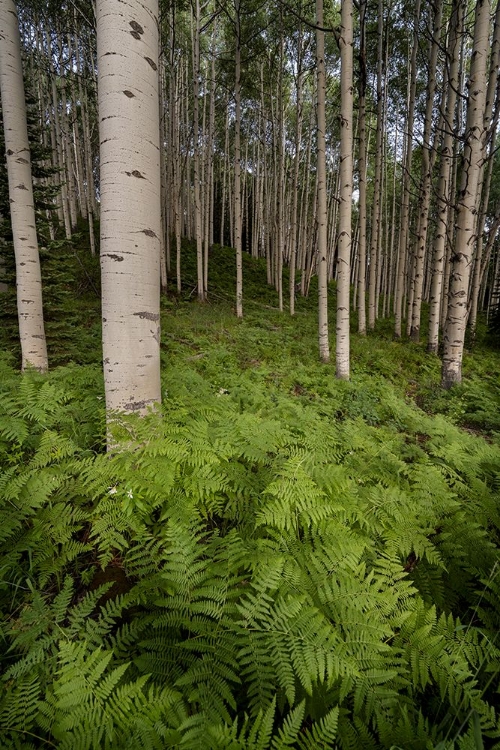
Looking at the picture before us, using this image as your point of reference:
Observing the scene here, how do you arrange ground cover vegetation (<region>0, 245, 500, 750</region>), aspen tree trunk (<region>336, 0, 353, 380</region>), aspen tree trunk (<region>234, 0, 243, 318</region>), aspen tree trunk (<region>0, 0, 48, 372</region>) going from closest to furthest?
ground cover vegetation (<region>0, 245, 500, 750</region>) < aspen tree trunk (<region>0, 0, 48, 372</region>) < aspen tree trunk (<region>336, 0, 353, 380</region>) < aspen tree trunk (<region>234, 0, 243, 318</region>)

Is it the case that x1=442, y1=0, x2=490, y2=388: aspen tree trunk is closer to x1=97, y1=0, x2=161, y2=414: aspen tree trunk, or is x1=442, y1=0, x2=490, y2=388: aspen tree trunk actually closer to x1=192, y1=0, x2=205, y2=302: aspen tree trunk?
x1=97, y1=0, x2=161, y2=414: aspen tree trunk

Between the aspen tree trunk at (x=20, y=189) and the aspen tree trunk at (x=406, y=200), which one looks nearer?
the aspen tree trunk at (x=20, y=189)

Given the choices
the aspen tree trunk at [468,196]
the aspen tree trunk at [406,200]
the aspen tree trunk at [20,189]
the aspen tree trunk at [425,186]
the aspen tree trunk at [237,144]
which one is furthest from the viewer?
the aspen tree trunk at [406,200]

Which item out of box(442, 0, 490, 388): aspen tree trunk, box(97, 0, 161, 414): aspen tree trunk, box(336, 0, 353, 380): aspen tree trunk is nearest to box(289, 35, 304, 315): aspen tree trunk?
box(336, 0, 353, 380): aspen tree trunk

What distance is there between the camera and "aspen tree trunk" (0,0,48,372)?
4395mm

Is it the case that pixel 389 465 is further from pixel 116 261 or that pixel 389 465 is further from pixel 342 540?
pixel 116 261

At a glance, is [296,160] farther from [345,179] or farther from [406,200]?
[345,179]

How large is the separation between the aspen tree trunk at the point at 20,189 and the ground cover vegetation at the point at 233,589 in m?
1.91

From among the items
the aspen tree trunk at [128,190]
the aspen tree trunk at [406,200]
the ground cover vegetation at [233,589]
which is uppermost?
the aspen tree trunk at [406,200]

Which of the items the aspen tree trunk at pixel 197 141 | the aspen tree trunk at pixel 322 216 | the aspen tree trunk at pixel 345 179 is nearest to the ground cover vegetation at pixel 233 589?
the aspen tree trunk at pixel 345 179

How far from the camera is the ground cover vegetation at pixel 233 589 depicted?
1143 mm

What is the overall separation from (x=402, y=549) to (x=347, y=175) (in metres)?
7.07

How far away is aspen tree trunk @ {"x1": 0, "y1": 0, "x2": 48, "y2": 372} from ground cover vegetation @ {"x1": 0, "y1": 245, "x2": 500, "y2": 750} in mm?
1911

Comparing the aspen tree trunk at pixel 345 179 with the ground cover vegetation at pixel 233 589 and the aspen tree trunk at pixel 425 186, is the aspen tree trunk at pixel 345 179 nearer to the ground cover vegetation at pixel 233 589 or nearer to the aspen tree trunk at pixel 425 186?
the ground cover vegetation at pixel 233 589
